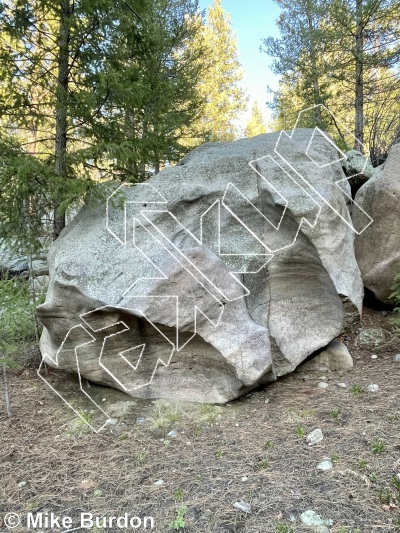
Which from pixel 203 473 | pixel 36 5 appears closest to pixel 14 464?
pixel 203 473

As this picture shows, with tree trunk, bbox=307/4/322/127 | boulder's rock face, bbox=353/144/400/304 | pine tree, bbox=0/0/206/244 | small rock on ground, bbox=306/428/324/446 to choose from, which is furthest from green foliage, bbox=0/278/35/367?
tree trunk, bbox=307/4/322/127

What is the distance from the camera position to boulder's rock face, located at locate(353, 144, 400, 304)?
523 centimetres

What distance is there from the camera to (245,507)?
2.44 m

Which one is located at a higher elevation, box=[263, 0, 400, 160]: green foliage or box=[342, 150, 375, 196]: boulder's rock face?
box=[263, 0, 400, 160]: green foliage

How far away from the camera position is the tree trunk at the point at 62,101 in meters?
5.12

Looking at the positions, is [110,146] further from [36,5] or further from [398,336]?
[398,336]

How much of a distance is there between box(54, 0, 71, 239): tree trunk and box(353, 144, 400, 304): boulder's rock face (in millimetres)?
4326

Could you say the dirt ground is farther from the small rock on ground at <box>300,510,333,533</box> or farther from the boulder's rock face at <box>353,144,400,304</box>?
the boulder's rock face at <box>353,144,400,304</box>

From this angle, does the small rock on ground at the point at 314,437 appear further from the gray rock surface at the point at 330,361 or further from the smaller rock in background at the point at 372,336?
the smaller rock in background at the point at 372,336

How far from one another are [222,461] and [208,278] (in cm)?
167

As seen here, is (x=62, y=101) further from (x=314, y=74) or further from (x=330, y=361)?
(x=314, y=74)

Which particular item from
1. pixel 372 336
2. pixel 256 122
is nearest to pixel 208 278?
pixel 372 336

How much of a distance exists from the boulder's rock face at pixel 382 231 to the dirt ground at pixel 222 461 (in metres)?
1.66

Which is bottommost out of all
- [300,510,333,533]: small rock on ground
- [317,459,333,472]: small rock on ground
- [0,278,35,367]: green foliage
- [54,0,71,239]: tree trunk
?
[300,510,333,533]: small rock on ground
